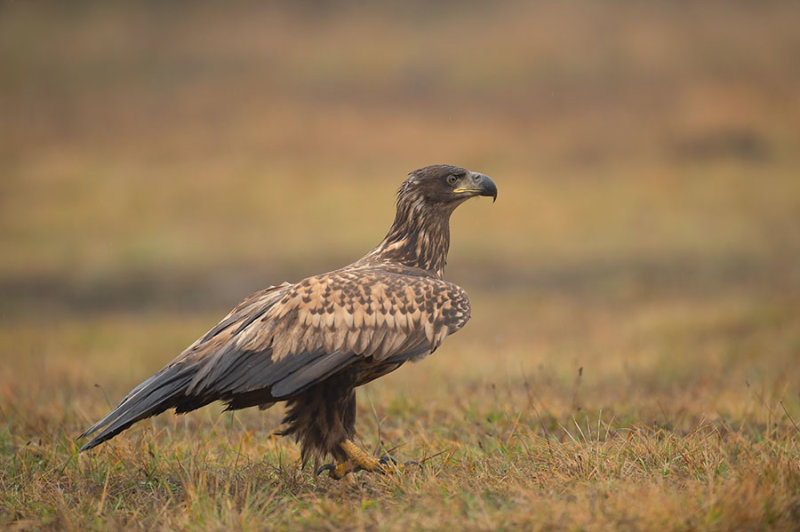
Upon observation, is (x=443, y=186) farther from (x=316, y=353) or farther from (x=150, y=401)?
(x=150, y=401)

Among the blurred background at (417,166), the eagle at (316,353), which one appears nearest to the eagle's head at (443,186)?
the eagle at (316,353)

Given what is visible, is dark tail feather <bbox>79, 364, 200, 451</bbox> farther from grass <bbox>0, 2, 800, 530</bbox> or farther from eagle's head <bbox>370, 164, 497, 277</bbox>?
eagle's head <bbox>370, 164, 497, 277</bbox>

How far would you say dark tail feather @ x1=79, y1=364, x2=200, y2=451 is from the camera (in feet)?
18.0

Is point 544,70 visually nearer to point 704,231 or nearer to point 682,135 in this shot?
point 682,135

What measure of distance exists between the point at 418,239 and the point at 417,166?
60.1 feet

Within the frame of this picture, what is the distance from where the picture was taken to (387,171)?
82.5 feet

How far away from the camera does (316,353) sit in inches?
218

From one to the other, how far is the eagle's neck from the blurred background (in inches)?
159

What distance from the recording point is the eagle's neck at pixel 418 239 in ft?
22.0

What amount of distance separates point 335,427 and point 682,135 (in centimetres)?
2265

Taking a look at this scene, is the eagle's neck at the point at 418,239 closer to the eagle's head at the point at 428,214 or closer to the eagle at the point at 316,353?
the eagle's head at the point at 428,214

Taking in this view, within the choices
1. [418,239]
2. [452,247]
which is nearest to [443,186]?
[418,239]

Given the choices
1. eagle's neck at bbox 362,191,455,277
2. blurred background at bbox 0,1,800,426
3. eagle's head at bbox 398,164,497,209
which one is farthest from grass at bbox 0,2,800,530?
eagle's head at bbox 398,164,497,209

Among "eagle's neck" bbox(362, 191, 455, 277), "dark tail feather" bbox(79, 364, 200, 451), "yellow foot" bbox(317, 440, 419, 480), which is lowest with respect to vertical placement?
"yellow foot" bbox(317, 440, 419, 480)
